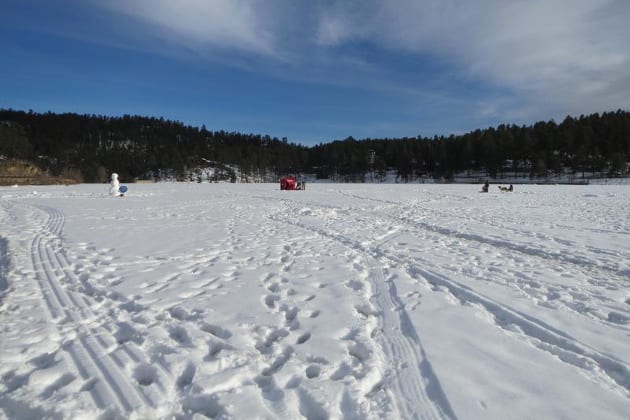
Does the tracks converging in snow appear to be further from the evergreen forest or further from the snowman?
the evergreen forest

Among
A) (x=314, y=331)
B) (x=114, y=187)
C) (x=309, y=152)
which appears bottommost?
(x=314, y=331)

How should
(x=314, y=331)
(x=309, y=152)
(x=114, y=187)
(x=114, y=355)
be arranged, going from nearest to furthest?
(x=114, y=355)
(x=314, y=331)
(x=114, y=187)
(x=309, y=152)

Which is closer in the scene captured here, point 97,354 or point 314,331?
point 97,354

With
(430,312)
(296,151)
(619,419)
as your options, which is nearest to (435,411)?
(619,419)

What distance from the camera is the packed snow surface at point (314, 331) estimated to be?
2.79 meters

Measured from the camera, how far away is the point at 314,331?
403cm

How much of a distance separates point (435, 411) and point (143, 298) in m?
4.18

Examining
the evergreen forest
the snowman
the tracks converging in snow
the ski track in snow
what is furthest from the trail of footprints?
the evergreen forest

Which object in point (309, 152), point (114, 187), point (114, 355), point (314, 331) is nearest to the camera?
point (114, 355)

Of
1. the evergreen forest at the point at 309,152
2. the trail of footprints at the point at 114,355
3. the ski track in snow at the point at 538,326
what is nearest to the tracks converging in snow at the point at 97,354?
the trail of footprints at the point at 114,355

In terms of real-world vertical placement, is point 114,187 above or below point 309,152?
below

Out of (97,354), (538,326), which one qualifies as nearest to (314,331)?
(97,354)

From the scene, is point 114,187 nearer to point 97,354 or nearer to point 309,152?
point 97,354

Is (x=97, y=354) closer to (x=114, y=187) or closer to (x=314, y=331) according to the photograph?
(x=314, y=331)
